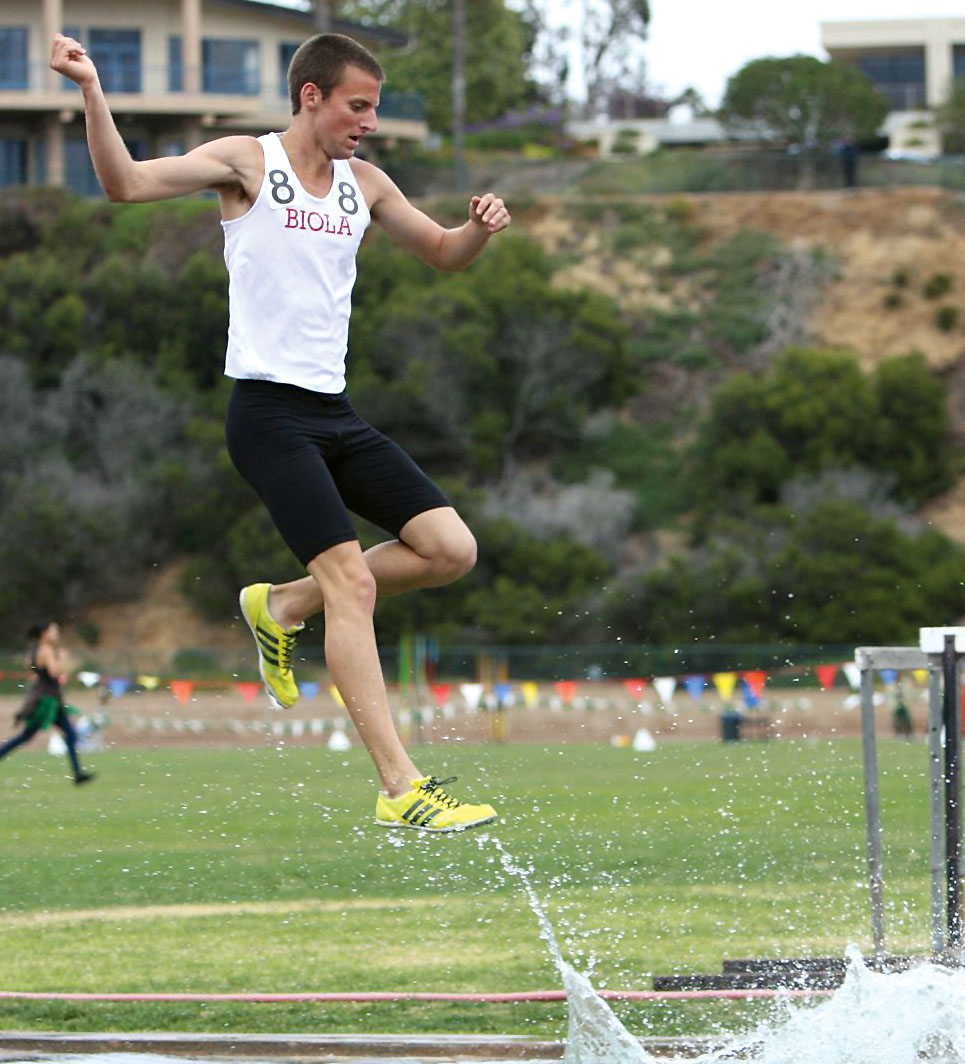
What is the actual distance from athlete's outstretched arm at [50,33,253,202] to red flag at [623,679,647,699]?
18.1m

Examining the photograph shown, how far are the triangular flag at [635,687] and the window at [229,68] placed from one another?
27264 mm

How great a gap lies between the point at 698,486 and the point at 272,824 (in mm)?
24841

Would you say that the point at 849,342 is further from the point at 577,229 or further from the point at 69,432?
the point at 69,432

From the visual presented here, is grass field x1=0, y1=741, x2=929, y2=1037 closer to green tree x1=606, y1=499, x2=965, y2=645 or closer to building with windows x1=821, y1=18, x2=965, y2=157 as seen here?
green tree x1=606, y1=499, x2=965, y2=645

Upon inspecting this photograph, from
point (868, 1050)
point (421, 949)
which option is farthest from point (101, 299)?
point (868, 1050)

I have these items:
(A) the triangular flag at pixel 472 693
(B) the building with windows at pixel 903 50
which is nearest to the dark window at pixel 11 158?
(A) the triangular flag at pixel 472 693

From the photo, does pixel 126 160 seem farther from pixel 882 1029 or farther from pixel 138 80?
pixel 138 80

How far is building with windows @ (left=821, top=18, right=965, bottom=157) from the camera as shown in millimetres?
77188

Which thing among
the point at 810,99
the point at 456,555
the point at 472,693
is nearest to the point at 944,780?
the point at 456,555

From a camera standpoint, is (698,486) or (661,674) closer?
(661,674)

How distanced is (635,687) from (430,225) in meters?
18.8

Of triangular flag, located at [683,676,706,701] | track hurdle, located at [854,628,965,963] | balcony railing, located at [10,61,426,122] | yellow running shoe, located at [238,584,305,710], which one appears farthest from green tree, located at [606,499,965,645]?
yellow running shoe, located at [238,584,305,710]

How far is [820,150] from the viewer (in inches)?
2100

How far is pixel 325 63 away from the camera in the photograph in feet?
16.1
